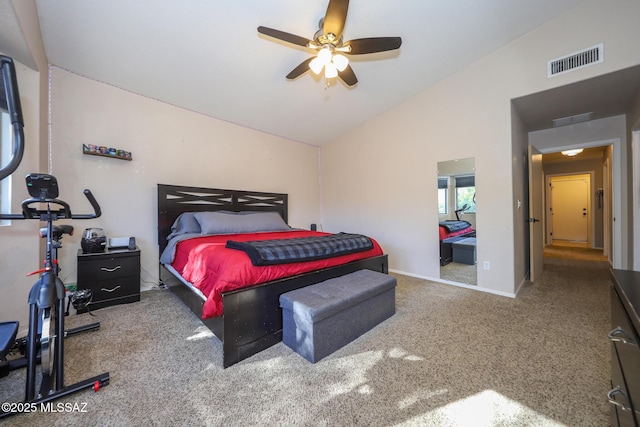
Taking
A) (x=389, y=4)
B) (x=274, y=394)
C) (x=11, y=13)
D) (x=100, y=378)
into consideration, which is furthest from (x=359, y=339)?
(x=11, y=13)

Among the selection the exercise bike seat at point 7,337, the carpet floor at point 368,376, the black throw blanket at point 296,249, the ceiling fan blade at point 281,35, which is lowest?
the carpet floor at point 368,376

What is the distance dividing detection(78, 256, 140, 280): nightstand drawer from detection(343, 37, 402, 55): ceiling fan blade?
10.3 ft

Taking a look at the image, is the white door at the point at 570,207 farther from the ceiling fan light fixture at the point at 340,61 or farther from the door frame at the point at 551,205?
the ceiling fan light fixture at the point at 340,61

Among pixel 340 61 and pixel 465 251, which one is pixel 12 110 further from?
pixel 465 251

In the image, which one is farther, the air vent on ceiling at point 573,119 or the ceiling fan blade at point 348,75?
the air vent on ceiling at point 573,119

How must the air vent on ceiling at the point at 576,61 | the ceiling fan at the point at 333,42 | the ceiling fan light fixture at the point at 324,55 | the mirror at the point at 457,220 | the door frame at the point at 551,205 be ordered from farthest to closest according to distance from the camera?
the door frame at the point at 551,205, the mirror at the point at 457,220, the air vent on ceiling at the point at 576,61, the ceiling fan light fixture at the point at 324,55, the ceiling fan at the point at 333,42

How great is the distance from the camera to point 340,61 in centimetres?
221

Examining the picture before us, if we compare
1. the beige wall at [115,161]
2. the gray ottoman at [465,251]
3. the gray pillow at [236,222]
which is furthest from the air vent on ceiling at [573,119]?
the beige wall at [115,161]

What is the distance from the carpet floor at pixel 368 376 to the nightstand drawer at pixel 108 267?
1.35 feet

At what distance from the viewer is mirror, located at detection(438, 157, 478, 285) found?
3238mm

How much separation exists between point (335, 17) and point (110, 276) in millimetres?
3299

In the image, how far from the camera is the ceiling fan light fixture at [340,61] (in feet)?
7.16

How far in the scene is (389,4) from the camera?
231 cm

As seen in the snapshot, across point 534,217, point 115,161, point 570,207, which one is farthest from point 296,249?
point 570,207
